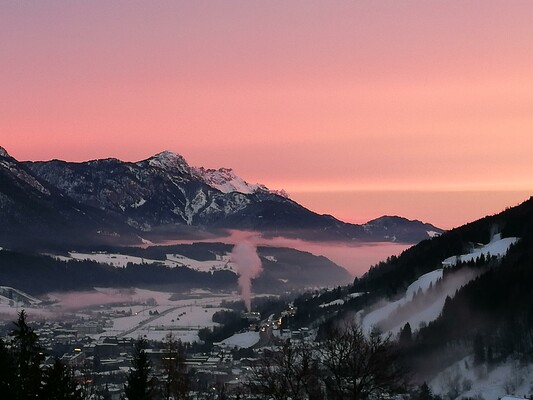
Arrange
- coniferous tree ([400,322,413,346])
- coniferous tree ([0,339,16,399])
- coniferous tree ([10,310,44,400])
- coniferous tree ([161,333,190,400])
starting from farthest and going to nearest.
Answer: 1. coniferous tree ([400,322,413,346])
2. coniferous tree ([161,333,190,400])
3. coniferous tree ([10,310,44,400])
4. coniferous tree ([0,339,16,399])

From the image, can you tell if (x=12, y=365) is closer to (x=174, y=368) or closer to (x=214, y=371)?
(x=174, y=368)

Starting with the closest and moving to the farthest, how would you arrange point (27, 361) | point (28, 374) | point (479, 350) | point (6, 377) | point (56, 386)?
point (56, 386) → point (6, 377) → point (28, 374) → point (27, 361) → point (479, 350)

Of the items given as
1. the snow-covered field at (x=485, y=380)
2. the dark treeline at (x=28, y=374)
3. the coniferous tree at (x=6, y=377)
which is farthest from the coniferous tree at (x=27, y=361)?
the snow-covered field at (x=485, y=380)

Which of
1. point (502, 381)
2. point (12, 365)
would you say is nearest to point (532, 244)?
point (502, 381)

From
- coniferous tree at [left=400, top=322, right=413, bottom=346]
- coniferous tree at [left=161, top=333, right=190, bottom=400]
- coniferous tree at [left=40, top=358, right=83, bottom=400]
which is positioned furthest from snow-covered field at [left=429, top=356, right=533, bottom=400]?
coniferous tree at [left=40, top=358, right=83, bottom=400]

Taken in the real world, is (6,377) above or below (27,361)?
below

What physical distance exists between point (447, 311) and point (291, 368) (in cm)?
13150

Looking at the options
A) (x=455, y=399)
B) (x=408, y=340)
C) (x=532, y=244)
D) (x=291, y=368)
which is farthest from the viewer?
(x=532, y=244)

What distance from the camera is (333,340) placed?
159 ft

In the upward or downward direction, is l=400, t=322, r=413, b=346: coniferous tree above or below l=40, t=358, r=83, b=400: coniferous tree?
below

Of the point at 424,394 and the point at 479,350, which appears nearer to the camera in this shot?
the point at 424,394

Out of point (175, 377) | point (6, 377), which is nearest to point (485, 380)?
point (175, 377)

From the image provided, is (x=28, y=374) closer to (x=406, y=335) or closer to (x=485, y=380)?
(x=485, y=380)

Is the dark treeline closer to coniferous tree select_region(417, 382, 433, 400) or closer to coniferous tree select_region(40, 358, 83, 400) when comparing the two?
coniferous tree select_region(40, 358, 83, 400)
